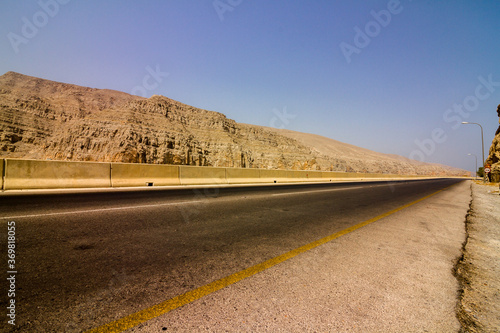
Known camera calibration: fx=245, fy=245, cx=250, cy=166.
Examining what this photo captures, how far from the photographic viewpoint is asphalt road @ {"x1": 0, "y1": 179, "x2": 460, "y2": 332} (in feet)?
6.42

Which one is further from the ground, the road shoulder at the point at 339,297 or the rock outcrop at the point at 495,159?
the rock outcrop at the point at 495,159

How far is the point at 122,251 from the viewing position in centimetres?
318

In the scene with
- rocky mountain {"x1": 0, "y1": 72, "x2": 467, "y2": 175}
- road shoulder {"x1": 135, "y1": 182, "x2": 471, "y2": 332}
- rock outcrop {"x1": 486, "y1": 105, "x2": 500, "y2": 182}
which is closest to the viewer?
road shoulder {"x1": 135, "y1": 182, "x2": 471, "y2": 332}

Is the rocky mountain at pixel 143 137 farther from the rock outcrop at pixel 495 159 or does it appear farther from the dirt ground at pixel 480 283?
the dirt ground at pixel 480 283

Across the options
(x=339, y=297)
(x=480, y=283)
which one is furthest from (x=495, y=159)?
(x=339, y=297)

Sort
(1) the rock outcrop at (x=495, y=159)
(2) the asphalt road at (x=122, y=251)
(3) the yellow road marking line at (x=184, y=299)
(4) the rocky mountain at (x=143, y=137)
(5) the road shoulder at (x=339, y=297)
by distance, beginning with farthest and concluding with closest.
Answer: (4) the rocky mountain at (x=143, y=137) < (1) the rock outcrop at (x=495, y=159) < (2) the asphalt road at (x=122, y=251) < (5) the road shoulder at (x=339, y=297) < (3) the yellow road marking line at (x=184, y=299)

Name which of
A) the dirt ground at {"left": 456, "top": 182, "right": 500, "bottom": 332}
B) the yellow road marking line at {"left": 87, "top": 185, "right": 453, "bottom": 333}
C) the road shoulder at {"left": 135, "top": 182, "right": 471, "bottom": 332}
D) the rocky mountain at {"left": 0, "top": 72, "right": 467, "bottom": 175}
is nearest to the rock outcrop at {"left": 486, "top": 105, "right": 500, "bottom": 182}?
the rocky mountain at {"left": 0, "top": 72, "right": 467, "bottom": 175}

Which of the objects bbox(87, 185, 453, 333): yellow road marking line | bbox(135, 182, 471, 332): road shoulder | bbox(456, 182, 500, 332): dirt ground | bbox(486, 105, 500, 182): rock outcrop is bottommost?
bbox(456, 182, 500, 332): dirt ground

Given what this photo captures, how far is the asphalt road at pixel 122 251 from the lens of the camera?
1956 mm

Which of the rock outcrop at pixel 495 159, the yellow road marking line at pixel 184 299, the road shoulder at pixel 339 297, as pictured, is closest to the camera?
the yellow road marking line at pixel 184 299

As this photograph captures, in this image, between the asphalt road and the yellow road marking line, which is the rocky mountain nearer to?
the asphalt road

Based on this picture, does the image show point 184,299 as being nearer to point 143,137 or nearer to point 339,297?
point 339,297

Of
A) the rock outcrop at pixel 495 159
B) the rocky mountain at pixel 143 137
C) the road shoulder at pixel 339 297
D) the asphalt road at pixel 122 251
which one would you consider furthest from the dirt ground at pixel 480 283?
the rocky mountain at pixel 143 137

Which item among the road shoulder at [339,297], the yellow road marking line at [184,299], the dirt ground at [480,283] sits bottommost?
the dirt ground at [480,283]
